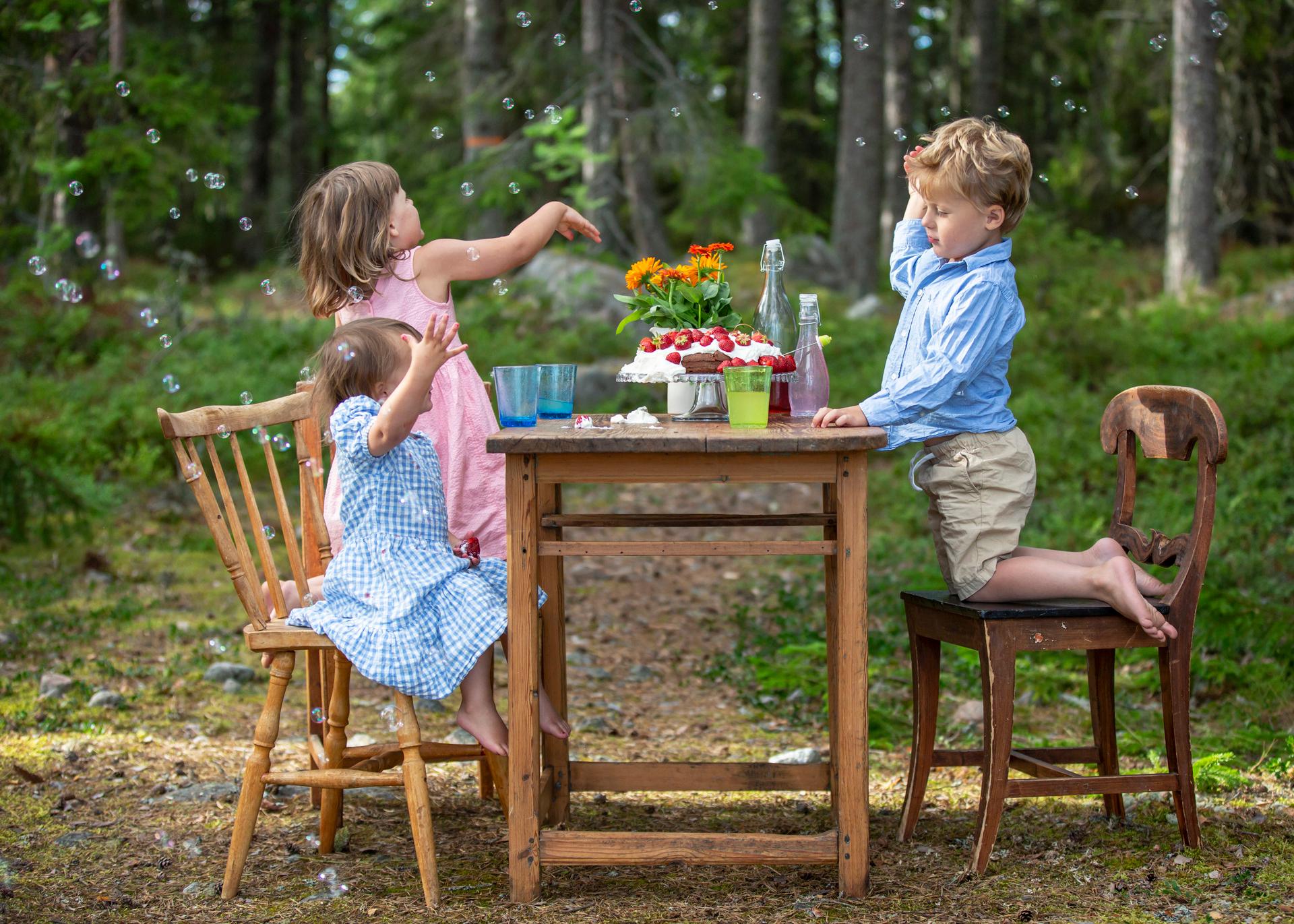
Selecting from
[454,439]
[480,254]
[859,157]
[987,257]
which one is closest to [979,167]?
[987,257]

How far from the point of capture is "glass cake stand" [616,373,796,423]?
3207mm

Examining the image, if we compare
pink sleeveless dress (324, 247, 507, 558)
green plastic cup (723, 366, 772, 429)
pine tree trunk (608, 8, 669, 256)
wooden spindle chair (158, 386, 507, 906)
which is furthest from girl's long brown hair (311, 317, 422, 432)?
pine tree trunk (608, 8, 669, 256)

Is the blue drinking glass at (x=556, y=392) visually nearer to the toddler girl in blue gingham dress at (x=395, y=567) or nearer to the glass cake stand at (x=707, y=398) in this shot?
the glass cake stand at (x=707, y=398)

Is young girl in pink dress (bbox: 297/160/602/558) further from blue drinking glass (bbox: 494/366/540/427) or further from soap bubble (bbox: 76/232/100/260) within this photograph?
soap bubble (bbox: 76/232/100/260)

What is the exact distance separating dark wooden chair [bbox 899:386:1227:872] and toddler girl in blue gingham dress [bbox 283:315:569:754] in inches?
40.1

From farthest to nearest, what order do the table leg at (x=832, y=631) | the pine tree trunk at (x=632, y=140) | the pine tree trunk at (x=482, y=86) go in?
the pine tree trunk at (x=482, y=86) < the pine tree trunk at (x=632, y=140) < the table leg at (x=832, y=631)

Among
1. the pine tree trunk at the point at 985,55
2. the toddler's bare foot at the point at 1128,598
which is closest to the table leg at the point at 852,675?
the toddler's bare foot at the point at 1128,598

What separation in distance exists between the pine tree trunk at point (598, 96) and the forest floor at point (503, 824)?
6367 mm

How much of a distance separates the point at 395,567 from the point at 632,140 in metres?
8.57

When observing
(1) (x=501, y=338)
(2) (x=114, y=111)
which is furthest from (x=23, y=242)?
(1) (x=501, y=338)

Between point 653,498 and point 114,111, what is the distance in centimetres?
511

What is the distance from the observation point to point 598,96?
36.1 ft

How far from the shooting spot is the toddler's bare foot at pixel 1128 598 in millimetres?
3012

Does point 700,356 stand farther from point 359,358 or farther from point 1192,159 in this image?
point 1192,159
